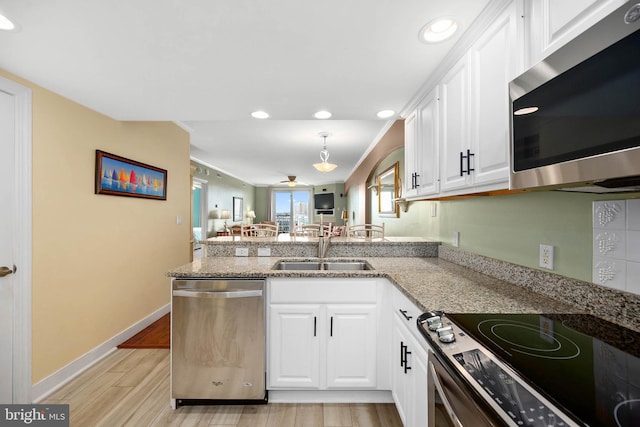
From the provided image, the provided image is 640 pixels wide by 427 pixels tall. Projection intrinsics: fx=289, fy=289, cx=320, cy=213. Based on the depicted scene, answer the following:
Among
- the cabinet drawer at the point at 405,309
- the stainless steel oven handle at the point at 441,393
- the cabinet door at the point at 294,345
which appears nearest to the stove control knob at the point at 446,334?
the stainless steel oven handle at the point at 441,393

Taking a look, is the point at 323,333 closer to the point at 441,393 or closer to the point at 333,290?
the point at 333,290

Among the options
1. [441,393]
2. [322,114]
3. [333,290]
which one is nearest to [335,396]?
[333,290]

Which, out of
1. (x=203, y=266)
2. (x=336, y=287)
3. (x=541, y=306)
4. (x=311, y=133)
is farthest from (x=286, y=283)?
(x=311, y=133)

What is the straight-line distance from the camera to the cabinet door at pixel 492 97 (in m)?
1.16

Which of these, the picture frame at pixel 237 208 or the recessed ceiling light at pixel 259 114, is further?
the picture frame at pixel 237 208

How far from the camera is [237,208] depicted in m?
9.50

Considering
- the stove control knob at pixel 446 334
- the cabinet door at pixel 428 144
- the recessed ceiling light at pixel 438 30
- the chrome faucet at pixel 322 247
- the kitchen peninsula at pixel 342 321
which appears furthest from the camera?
the chrome faucet at pixel 322 247

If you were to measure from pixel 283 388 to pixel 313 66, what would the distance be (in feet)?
6.78

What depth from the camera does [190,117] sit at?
8.66 ft

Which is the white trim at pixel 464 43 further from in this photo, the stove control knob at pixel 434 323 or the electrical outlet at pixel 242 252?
the electrical outlet at pixel 242 252

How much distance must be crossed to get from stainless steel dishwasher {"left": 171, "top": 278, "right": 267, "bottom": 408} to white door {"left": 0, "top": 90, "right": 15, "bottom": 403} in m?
1.03

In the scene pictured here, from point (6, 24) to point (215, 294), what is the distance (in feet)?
5.54

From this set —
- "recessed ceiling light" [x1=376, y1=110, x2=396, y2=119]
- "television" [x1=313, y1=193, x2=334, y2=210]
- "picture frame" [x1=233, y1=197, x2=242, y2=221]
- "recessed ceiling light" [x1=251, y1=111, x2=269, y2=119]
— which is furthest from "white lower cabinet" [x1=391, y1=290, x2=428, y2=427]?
"television" [x1=313, y1=193, x2=334, y2=210]

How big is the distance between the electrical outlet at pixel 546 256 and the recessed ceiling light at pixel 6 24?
2656mm
